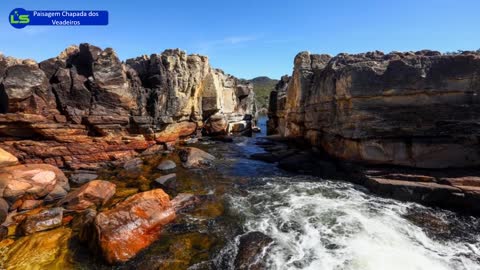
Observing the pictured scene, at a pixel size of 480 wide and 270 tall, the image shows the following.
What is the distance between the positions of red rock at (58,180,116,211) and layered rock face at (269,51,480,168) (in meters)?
13.5

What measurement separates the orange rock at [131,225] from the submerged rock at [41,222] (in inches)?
110

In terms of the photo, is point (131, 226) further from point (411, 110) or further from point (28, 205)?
point (411, 110)

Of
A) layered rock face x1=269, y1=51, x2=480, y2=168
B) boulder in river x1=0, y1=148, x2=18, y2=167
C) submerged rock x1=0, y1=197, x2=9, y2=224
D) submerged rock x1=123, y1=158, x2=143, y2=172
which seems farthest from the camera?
submerged rock x1=123, y1=158, x2=143, y2=172

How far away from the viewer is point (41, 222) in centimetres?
953

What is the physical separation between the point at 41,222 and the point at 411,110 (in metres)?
17.4

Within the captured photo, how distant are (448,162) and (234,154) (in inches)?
601

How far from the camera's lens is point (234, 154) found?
2323 centimetres

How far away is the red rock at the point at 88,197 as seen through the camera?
11.1 meters

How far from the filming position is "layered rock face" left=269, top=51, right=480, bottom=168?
479 inches

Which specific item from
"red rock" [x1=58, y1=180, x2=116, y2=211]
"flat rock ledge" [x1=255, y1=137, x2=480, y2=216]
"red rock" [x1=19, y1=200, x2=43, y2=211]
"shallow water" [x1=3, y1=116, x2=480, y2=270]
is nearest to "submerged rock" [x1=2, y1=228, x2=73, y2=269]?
"shallow water" [x1=3, y1=116, x2=480, y2=270]

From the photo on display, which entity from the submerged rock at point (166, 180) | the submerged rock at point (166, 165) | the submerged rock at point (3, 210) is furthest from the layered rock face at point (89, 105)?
the submerged rock at point (166, 180)

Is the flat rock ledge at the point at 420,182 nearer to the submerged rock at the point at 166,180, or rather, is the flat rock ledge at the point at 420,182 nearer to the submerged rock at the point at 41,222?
the submerged rock at the point at 166,180

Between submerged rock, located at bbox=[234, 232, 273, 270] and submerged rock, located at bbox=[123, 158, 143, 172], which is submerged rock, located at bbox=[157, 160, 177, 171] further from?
submerged rock, located at bbox=[234, 232, 273, 270]

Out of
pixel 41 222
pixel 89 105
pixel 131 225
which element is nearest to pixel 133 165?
pixel 89 105
